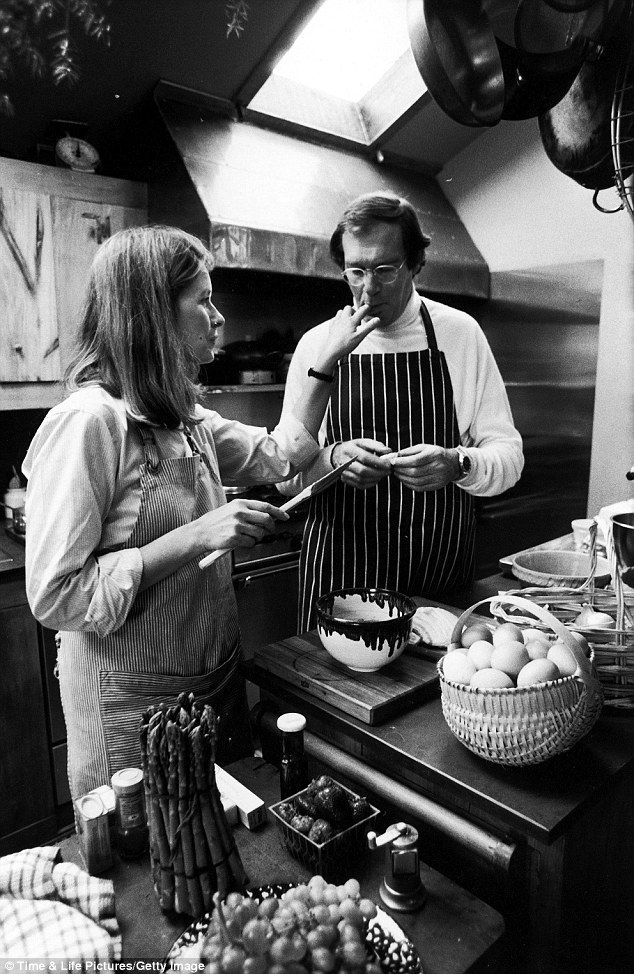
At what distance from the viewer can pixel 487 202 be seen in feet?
13.8

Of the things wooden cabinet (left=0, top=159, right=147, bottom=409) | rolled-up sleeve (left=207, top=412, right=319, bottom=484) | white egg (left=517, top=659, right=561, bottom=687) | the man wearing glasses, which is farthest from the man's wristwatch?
wooden cabinet (left=0, top=159, right=147, bottom=409)

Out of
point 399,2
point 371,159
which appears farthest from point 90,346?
point 371,159

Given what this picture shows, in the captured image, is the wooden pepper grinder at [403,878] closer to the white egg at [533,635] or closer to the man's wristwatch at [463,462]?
the white egg at [533,635]

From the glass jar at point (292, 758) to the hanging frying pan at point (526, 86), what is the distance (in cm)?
143

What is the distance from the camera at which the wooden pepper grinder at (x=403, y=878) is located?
3.19 feet

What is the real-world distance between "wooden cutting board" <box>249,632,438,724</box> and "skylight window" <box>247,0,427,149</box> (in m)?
2.46

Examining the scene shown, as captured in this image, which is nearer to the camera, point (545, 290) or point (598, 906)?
point (598, 906)

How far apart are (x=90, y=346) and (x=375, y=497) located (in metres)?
1.05

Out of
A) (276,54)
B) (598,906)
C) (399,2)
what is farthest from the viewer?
(276,54)

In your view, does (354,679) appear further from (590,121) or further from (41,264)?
(41,264)

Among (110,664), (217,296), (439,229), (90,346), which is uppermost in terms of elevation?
(439,229)

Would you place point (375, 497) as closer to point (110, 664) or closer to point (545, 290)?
point (110, 664)

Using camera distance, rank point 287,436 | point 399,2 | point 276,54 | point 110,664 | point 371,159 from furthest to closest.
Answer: point 371,159 → point 276,54 → point 399,2 → point 287,436 → point 110,664

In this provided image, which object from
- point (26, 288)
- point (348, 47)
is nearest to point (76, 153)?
point (26, 288)
